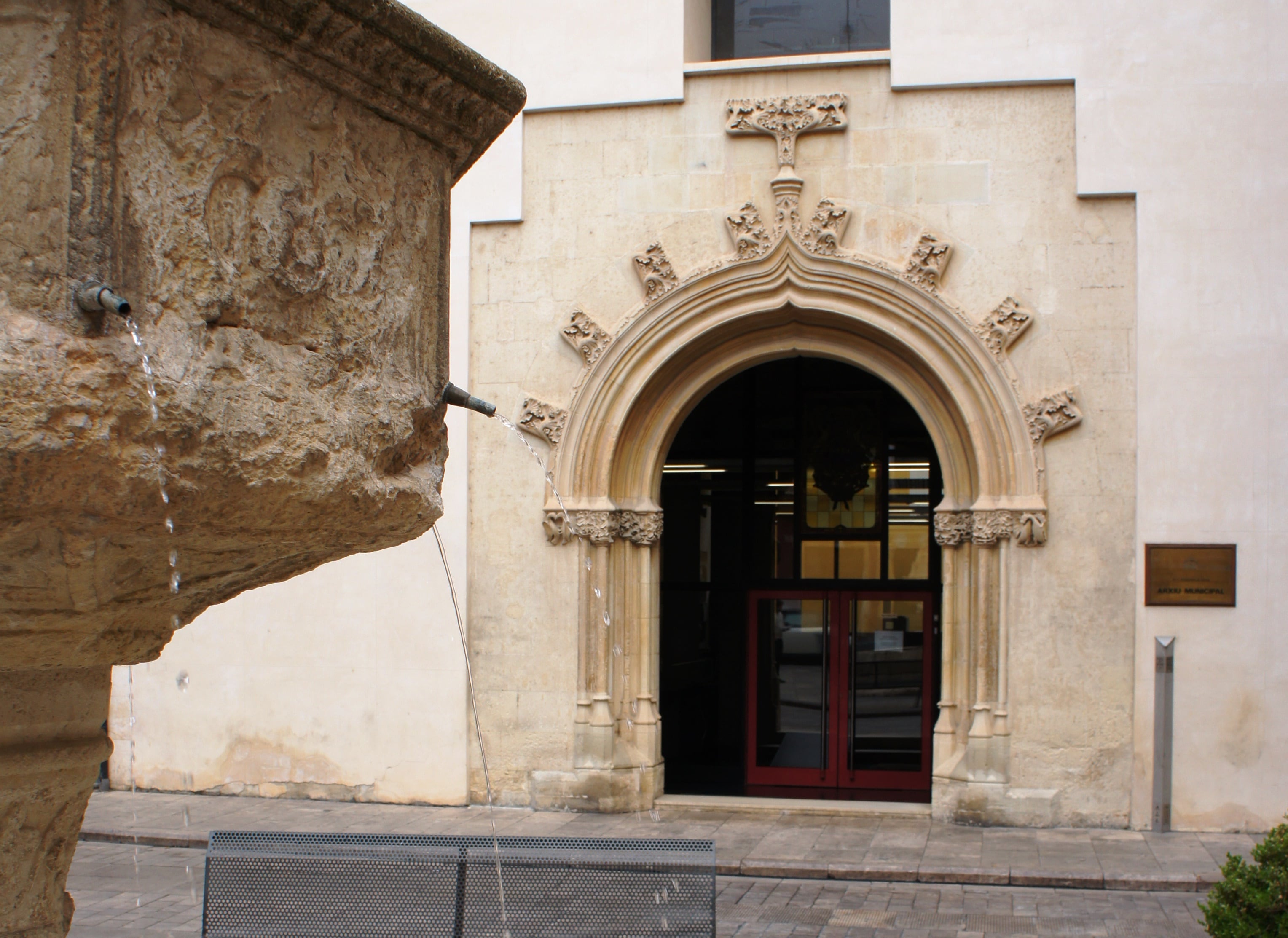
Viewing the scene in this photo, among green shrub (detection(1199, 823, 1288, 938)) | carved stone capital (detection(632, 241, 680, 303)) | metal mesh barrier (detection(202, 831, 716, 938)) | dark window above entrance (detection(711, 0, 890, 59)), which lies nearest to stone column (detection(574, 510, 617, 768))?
carved stone capital (detection(632, 241, 680, 303))

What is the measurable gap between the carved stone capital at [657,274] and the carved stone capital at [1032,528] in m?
3.46

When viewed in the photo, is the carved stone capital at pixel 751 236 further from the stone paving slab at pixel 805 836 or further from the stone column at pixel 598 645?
the stone paving slab at pixel 805 836

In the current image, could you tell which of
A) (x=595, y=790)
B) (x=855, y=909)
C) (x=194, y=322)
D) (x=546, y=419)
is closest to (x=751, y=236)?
(x=546, y=419)

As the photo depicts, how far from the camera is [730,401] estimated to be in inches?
525

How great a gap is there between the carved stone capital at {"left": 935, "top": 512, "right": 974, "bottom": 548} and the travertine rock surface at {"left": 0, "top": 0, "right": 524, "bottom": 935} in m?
8.49

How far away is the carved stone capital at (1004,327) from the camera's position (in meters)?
10.7

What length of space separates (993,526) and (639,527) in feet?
9.85

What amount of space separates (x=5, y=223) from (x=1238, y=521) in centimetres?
1003

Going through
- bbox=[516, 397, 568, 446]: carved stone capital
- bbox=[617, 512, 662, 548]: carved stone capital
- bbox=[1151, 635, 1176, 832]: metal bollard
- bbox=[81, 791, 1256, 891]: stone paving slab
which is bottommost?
bbox=[81, 791, 1256, 891]: stone paving slab

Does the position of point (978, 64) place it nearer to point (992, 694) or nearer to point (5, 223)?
point (992, 694)

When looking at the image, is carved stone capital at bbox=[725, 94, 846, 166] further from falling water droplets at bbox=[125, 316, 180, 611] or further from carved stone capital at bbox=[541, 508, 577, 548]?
falling water droplets at bbox=[125, 316, 180, 611]

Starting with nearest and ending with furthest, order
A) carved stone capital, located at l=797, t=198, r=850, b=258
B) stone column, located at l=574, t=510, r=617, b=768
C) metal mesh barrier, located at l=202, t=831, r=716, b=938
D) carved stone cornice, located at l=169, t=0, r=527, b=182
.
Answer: carved stone cornice, located at l=169, t=0, r=527, b=182, metal mesh barrier, located at l=202, t=831, r=716, b=938, carved stone capital, located at l=797, t=198, r=850, b=258, stone column, located at l=574, t=510, r=617, b=768

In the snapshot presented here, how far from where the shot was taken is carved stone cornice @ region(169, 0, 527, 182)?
240cm

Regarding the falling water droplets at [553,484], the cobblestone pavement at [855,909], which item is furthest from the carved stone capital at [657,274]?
the cobblestone pavement at [855,909]
